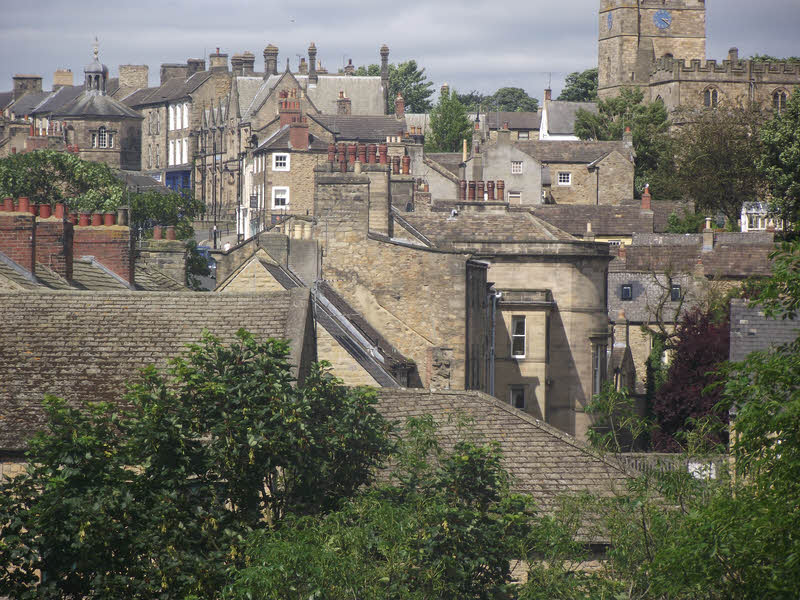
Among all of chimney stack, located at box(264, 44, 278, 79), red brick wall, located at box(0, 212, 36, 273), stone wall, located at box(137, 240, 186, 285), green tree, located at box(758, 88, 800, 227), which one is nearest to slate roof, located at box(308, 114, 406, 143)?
chimney stack, located at box(264, 44, 278, 79)

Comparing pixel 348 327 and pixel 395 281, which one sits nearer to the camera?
pixel 348 327

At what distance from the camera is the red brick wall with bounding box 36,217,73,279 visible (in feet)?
102

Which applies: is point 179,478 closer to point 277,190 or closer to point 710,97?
point 277,190

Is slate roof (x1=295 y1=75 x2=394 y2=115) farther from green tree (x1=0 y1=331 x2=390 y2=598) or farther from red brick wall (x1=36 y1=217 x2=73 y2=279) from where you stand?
green tree (x1=0 y1=331 x2=390 y2=598)

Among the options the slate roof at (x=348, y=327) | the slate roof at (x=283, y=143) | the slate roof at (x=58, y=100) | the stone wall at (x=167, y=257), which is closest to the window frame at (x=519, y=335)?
the slate roof at (x=348, y=327)

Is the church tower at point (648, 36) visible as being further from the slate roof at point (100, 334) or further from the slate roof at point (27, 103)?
the slate roof at point (100, 334)

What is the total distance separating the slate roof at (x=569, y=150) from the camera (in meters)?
107

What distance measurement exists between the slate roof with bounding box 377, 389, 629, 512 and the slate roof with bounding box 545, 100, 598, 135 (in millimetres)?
121046

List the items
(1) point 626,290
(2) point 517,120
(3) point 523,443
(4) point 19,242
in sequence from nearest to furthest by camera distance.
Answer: (3) point 523,443 → (4) point 19,242 → (1) point 626,290 → (2) point 517,120

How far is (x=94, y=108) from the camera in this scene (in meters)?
158

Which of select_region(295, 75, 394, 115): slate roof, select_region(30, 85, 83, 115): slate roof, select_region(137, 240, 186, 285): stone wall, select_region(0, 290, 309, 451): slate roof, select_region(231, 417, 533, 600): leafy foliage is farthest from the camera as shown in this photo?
select_region(30, 85, 83, 115): slate roof

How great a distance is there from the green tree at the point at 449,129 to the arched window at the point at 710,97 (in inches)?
884

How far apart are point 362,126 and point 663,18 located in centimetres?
4302

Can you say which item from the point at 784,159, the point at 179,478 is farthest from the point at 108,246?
the point at 784,159
